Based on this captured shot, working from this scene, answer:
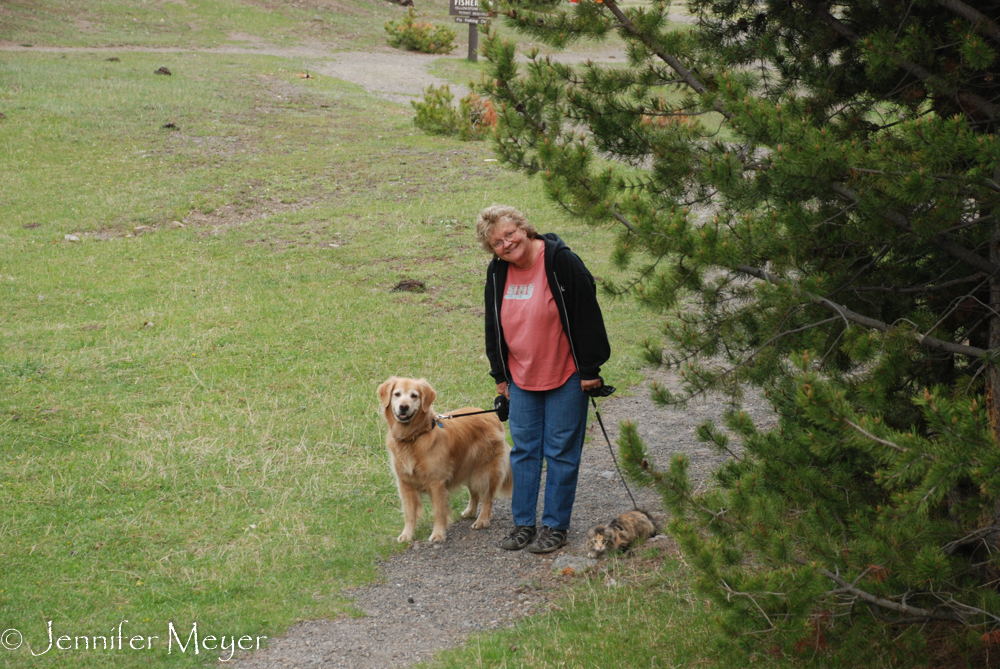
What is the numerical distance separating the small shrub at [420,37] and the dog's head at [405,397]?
31821mm

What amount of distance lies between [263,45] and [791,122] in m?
33.4

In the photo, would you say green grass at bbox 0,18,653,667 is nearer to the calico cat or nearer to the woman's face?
the woman's face

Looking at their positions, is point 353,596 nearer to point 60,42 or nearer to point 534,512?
point 534,512

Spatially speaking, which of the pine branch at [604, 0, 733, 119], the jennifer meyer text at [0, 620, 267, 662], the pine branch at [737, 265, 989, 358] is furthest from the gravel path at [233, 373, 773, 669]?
the pine branch at [604, 0, 733, 119]

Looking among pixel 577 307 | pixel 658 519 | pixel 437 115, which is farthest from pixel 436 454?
pixel 437 115

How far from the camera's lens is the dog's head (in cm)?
603

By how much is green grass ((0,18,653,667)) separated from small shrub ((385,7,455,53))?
13.3m

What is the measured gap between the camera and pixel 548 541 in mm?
5902

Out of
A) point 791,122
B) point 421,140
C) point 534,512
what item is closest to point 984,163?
point 791,122

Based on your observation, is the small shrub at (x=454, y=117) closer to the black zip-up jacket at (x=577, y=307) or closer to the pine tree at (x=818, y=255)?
the black zip-up jacket at (x=577, y=307)

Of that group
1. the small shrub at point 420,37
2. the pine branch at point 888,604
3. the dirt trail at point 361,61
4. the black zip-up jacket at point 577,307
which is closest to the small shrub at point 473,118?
the dirt trail at point 361,61

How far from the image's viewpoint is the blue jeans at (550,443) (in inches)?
223

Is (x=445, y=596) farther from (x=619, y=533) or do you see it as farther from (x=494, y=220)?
(x=494, y=220)

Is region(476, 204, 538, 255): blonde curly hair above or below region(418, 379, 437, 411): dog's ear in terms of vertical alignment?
above
